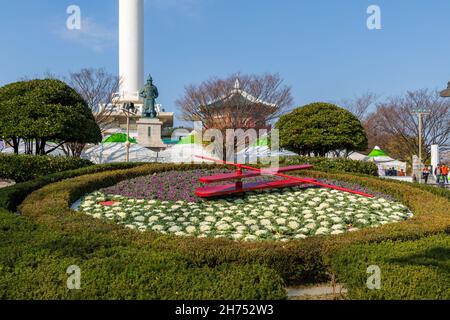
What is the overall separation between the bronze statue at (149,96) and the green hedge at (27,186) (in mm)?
16788

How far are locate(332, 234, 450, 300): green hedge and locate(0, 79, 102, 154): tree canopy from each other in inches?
364

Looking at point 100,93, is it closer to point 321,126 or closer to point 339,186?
point 321,126

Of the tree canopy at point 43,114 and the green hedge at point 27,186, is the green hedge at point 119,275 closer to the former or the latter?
the green hedge at point 27,186

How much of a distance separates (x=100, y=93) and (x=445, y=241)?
88.2 ft

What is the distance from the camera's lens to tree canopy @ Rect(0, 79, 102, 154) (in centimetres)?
1082

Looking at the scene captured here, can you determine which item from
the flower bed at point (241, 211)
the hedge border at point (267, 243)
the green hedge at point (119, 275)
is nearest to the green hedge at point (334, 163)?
the flower bed at point (241, 211)

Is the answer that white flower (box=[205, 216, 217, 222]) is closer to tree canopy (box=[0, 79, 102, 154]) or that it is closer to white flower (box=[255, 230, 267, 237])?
white flower (box=[255, 230, 267, 237])

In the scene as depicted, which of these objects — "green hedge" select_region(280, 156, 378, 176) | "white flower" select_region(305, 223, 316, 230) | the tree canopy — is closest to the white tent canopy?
the tree canopy

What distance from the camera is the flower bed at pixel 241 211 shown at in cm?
589

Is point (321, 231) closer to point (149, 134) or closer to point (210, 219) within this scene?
point (210, 219)

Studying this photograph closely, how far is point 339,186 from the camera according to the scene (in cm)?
892

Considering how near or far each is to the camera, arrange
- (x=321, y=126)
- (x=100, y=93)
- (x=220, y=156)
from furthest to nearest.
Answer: (x=100, y=93)
(x=220, y=156)
(x=321, y=126)
